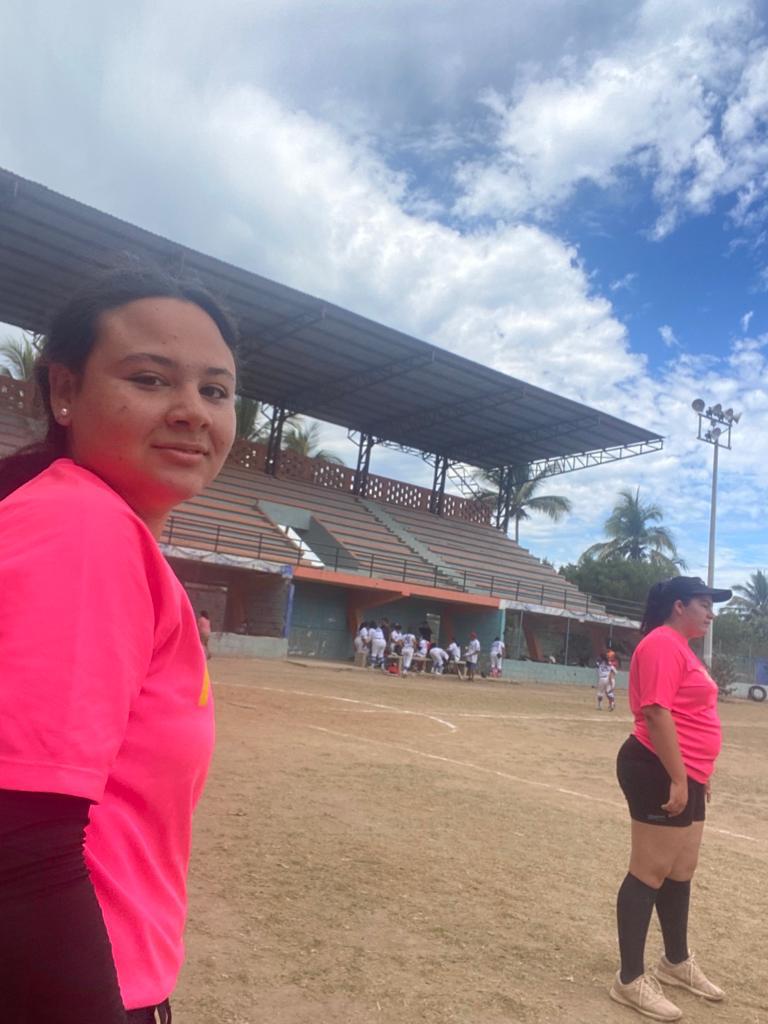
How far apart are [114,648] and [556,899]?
427cm

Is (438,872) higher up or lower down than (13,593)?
lower down

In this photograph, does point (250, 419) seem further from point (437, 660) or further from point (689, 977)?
point (689, 977)

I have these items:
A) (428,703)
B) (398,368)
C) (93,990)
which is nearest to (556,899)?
(93,990)

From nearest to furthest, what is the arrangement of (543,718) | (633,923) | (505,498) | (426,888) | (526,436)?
(633,923) < (426,888) < (543,718) < (526,436) < (505,498)

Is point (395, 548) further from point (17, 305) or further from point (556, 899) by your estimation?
point (556, 899)

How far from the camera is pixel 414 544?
→ 31328 millimetres

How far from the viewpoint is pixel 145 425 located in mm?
1122

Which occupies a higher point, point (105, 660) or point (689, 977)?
point (105, 660)

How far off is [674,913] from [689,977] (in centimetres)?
27

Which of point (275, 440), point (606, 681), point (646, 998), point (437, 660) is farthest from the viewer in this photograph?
point (275, 440)

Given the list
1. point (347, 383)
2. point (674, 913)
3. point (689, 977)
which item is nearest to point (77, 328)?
point (674, 913)

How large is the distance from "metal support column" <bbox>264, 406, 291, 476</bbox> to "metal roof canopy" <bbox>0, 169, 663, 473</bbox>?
14.0 inches

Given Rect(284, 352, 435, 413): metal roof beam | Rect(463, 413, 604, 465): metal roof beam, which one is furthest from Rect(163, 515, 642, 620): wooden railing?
Rect(284, 352, 435, 413): metal roof beam

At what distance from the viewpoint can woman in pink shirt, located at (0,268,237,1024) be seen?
0.78 meters
